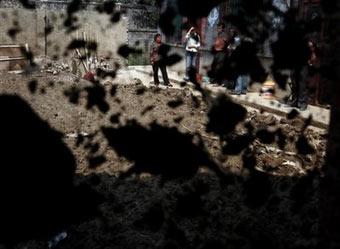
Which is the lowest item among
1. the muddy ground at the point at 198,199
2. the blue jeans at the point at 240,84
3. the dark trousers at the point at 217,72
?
the muddy ground at the point at 198,199

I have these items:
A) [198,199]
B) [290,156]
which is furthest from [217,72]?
[290,156]

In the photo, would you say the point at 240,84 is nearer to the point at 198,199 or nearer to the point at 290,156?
the point at 290,156

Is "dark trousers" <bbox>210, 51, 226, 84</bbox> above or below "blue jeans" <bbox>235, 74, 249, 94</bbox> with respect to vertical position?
above

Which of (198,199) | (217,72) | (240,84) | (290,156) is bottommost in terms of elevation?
(290,156)

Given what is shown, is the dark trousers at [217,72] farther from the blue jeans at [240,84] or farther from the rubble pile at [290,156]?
the rubble pile at [290,156]

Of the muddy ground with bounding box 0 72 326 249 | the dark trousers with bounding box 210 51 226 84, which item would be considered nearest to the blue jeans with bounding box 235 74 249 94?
the dark trousers with bounding box 210 51 226 84

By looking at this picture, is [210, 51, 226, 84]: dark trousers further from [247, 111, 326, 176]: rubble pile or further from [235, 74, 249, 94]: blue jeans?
[247, 111, 326, 176]: rubble pile

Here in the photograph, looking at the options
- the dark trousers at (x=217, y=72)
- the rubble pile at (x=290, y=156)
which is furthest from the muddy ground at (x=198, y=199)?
the dark trousers at (x=217, y=72)

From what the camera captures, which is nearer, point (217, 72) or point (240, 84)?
point (217, 72)

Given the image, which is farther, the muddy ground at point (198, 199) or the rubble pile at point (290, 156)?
the rubble pile at point (290, 156)

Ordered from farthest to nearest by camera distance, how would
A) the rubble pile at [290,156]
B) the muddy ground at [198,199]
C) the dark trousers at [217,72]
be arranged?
the rubble pile at [290,156] < the muddy ground at [198,199] < the dark trousers at [217,72]

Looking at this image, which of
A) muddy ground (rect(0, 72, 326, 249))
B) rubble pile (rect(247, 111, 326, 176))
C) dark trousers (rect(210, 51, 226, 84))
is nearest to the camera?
dark trousers (rect(210, 51, 226, 84))

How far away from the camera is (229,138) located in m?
2.67

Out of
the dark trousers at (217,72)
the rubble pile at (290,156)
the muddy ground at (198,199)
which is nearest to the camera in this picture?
the dark trousers at (217,72)
